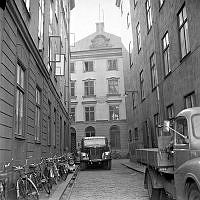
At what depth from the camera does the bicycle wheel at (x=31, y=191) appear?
8.48 metres

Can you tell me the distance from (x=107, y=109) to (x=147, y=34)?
2540 cm

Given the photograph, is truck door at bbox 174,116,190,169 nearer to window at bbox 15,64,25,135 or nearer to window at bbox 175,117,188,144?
window at bbox 175,117,188,144

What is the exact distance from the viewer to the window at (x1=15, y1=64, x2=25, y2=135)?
10.2 m

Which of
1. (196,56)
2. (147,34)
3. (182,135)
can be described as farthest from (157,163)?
(147,34)

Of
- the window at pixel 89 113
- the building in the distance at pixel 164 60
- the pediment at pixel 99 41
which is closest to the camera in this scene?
the building in the distance at pixel 164 60

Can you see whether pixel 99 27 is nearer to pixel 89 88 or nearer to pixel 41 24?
pixel 89 88

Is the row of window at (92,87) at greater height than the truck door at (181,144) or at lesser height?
greater

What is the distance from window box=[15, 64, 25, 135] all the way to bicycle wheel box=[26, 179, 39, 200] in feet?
6.42

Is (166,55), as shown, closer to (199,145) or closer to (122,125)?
(199,145)

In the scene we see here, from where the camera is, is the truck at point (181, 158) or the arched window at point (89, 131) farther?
the arched window at point (89, 131)

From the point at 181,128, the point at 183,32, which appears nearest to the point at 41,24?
the point at 183,32

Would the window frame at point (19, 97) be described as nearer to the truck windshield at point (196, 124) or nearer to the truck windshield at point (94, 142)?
→ the truck windshield at point (196, 124)

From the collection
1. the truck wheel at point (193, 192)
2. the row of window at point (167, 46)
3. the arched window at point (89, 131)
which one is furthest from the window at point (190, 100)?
the arched window at point (89, 131)

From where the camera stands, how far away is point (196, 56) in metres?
12.5
